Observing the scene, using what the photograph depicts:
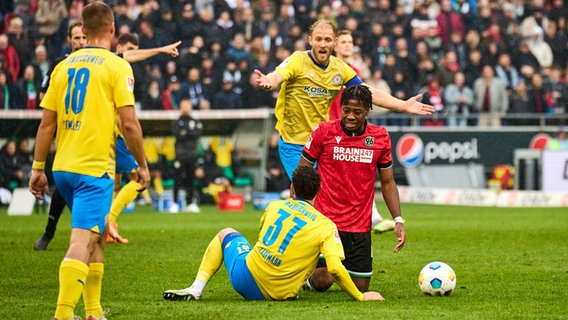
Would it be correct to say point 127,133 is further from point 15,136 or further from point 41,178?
point 15,136

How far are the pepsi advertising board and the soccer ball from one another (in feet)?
52.4

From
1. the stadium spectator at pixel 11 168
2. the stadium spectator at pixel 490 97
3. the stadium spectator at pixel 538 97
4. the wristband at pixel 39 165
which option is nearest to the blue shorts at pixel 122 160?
the wristband at pixel 39 165

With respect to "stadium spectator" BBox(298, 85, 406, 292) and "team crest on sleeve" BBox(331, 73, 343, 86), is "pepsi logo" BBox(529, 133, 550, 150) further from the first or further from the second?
"stadium spectator" BBox(298, 85, 406, 292)

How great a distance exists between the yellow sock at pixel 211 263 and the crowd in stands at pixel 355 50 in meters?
→ 14.7

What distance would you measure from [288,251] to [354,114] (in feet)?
4.88

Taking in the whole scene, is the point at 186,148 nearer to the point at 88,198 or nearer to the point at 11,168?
the point at 11,168

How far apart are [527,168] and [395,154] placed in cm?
302

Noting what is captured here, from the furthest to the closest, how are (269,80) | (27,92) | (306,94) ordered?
(27,92), (306,94), (269,80)

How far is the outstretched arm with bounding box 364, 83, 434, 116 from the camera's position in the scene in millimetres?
10141

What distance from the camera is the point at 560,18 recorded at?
30.4 m

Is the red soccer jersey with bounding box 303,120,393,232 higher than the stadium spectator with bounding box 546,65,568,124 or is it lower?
lower

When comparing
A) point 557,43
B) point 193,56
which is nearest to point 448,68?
point 557,43

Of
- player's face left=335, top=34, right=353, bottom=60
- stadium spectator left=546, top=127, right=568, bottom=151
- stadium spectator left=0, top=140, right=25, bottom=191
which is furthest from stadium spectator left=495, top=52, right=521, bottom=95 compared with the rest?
player's face left=335, top=34, right=353, bottom=60

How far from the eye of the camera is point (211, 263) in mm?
8906
